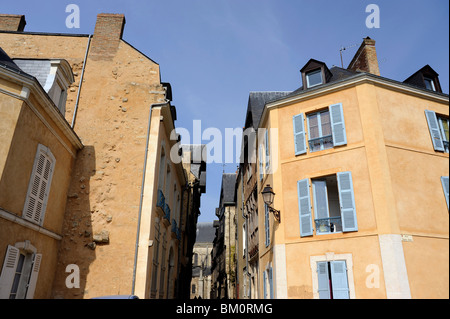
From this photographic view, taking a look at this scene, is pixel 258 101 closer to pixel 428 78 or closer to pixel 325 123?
pixel 325 123

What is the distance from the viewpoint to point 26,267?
6.72 metres

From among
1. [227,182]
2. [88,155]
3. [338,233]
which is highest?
[227,182]

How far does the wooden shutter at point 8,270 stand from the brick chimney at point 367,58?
11447 millimetres

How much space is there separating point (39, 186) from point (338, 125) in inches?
290

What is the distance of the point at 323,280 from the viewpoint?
25.5 feet

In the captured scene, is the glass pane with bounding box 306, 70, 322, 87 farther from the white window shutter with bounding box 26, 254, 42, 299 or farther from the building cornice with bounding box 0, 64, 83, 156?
the white window shutter with bounding box 26, 254, 42, 299

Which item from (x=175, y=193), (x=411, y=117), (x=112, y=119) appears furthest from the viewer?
(x=175, y=193)

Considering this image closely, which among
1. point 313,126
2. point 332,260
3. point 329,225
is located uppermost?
point 313,126

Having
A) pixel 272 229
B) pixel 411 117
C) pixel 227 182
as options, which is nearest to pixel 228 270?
pixel 227 182

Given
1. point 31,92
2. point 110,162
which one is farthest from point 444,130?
point 31,92

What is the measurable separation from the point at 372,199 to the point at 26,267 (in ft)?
25.3

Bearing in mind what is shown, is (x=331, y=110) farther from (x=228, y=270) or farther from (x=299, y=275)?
(x=228, y=270)

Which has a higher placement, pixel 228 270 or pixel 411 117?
pixel 411 117

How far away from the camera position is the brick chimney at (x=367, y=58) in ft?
37.8
